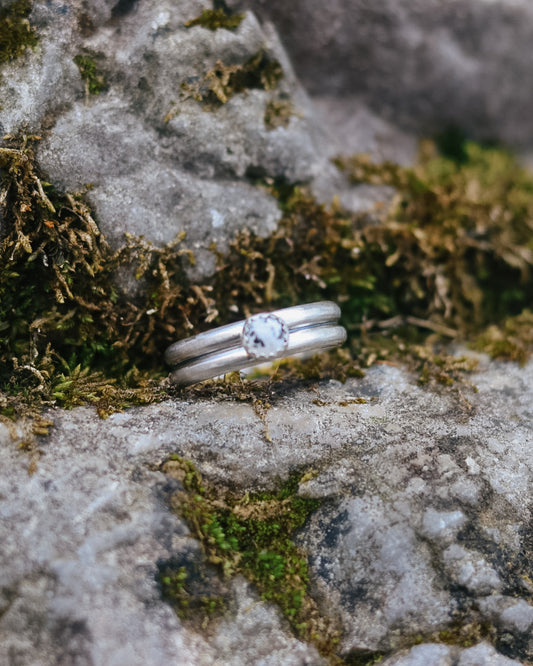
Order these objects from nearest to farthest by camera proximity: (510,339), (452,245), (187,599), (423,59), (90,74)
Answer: (187,599) < (90,74) < (510,339) < (452,245) < (423,59)

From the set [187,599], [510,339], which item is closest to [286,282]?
[510,339]

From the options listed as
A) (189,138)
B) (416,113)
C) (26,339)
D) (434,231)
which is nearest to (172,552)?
(26,339)

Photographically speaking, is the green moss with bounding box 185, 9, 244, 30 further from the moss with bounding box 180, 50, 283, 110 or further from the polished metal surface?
the polished metal surface

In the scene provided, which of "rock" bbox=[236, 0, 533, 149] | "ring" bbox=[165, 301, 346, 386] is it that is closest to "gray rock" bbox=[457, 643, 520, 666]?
"ring" bbox=[165, 301, 346, 386]

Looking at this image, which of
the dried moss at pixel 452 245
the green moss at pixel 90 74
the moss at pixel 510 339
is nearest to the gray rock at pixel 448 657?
the moss at pixel 510 339

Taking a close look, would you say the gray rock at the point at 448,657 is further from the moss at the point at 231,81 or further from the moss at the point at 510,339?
the moss at the point at 231,81

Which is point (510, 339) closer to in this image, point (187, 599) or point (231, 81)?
point (231, 81)

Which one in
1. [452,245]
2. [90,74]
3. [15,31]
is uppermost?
[15,31]
